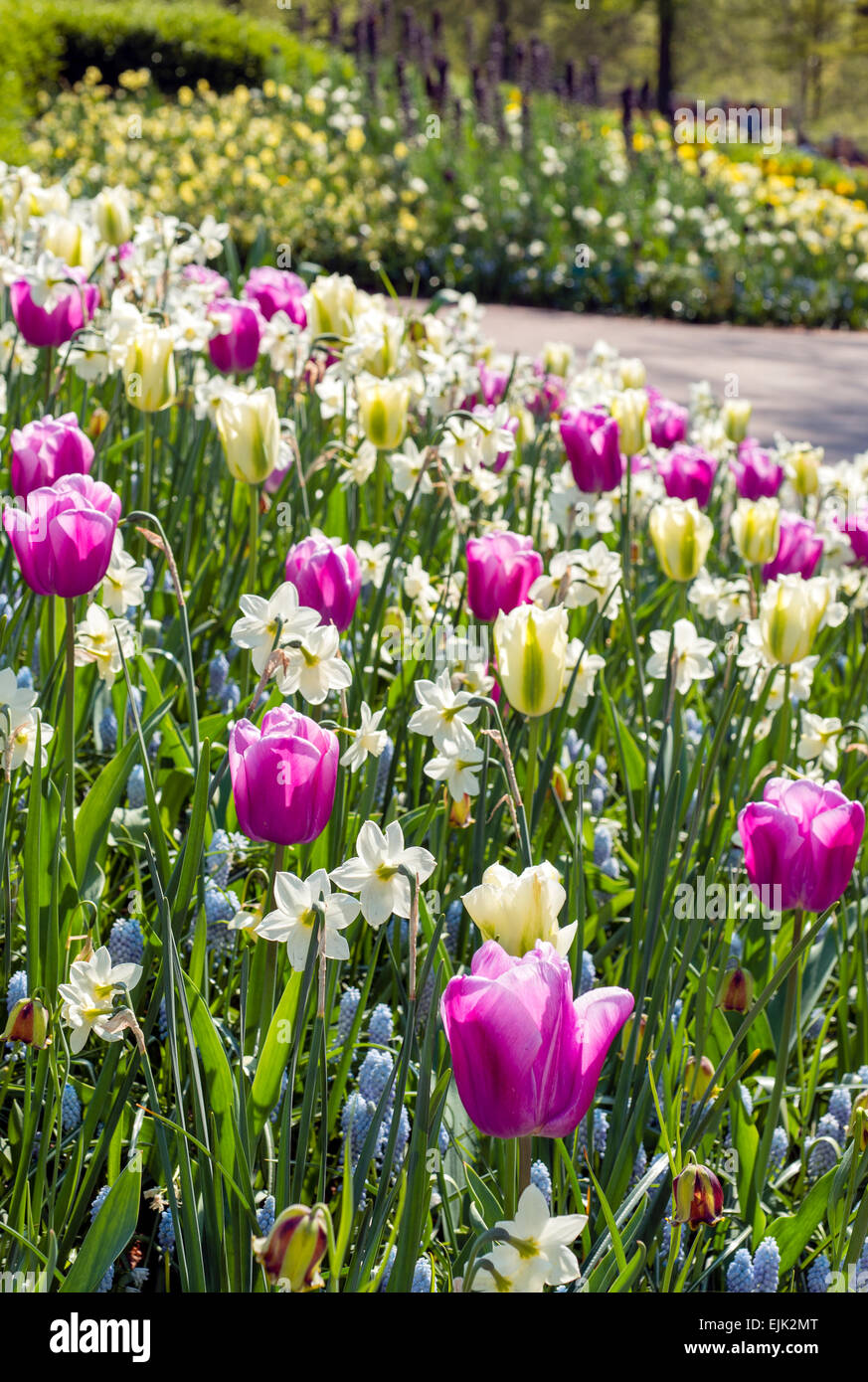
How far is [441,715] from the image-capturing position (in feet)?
4.05

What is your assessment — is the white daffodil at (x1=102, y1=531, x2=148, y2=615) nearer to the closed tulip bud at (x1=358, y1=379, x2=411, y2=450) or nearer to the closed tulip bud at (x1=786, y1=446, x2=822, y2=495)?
the closed tulip bud at (x1=358, y1=379, x2=411, y2=450)

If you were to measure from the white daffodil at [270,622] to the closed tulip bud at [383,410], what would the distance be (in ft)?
2.51

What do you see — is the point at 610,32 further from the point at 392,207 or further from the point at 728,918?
the point at 728,918

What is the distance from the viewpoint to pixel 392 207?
10000 millimetres

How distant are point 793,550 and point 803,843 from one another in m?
1.15

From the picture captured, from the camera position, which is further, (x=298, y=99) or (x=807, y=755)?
(x=298, y=99)

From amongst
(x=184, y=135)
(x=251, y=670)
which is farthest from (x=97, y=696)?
(x=184, y=135)

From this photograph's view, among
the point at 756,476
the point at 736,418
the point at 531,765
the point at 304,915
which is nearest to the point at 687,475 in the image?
the point at 756,476

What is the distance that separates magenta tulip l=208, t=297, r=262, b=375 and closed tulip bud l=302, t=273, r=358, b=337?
12 centimetres

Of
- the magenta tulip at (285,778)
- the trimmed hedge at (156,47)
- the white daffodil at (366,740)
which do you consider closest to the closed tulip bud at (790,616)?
the white daffodil at (366,740)

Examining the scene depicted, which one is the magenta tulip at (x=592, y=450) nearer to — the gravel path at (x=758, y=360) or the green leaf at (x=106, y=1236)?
the green leaf at (x=106, y=1236)

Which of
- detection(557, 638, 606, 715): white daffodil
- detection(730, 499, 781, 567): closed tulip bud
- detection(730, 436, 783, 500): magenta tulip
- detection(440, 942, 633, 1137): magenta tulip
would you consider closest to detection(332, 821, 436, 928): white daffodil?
detection(440, 942, 633, 1137): magenta tulip
